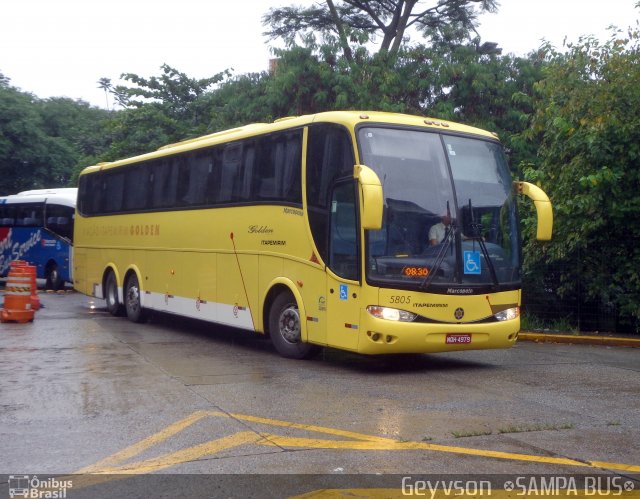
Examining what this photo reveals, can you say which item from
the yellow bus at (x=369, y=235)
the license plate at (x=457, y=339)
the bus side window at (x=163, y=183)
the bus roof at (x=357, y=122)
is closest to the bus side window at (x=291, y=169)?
the yellow bus at (x=369, y=235)

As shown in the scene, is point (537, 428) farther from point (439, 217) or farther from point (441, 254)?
point (439, 217)

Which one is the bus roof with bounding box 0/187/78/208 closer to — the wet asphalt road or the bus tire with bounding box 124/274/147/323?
the bus tire with bounding box 124/274/147/323

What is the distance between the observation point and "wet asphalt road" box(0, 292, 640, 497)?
269 inches

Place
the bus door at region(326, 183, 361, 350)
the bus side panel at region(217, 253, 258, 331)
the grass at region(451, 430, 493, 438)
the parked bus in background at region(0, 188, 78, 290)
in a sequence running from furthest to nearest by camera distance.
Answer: the parked bus in background at region(0, 188, 78, 290), the bus side panel at region(217, 253, 258, 331), the bus door at region(326, 183, 361, 350), the grass at region(451, 430, 493, 438)

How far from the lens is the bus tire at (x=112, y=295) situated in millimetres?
19148

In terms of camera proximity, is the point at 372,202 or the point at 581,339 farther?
the point at 581,339

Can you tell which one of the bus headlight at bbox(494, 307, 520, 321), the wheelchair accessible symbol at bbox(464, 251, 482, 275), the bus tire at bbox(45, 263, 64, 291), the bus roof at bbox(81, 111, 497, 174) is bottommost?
the bus tire at bbox(45, 263, 64, 291)

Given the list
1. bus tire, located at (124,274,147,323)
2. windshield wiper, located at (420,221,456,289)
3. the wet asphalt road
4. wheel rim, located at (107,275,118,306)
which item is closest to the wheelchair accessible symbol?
windshield wiper, located at (420,221,456,289)

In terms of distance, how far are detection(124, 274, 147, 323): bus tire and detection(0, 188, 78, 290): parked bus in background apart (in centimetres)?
1112

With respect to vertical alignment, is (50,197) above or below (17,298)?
above

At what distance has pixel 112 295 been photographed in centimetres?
1939

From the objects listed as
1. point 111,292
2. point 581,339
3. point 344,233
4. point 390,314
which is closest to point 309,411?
point 390,314

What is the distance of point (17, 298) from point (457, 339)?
968cm

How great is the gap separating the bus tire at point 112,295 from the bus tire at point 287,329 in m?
7.07
